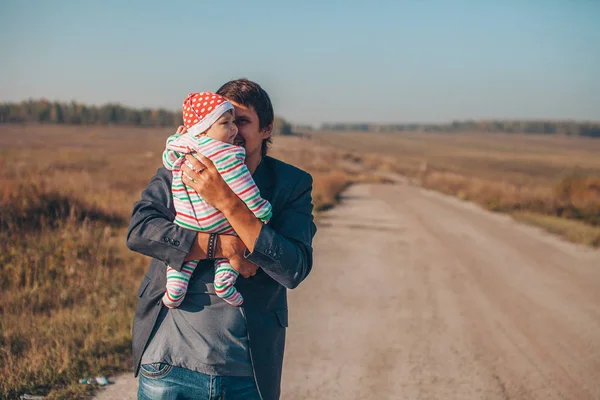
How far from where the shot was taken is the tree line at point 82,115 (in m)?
16.9

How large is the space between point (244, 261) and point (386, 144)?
127 meters

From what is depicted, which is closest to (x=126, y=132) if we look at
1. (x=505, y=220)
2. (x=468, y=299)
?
(x=505, y=220)

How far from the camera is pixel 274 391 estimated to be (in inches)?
80.0

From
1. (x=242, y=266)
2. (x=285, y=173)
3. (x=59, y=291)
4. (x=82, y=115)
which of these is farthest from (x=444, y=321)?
(x=82, y=115)

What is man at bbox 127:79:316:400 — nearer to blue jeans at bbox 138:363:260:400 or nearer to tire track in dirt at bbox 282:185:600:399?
blue jeans at bbox 138:363:260:400

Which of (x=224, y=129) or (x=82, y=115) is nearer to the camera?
(x=224, y=129)

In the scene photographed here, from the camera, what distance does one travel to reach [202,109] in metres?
1.94

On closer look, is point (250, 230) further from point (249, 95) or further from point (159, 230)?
point (249, 95)

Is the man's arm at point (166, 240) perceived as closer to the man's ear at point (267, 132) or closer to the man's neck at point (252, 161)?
the man's neck at point (252, 161)

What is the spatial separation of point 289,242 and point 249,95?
56cm

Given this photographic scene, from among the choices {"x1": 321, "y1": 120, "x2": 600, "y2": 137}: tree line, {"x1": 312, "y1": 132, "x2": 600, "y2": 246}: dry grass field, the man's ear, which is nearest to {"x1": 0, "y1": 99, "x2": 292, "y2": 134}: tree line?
the man's ear

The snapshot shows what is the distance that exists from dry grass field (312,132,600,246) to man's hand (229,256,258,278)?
11.9 metres

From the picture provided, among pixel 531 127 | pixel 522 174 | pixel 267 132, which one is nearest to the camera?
pixel 267 132

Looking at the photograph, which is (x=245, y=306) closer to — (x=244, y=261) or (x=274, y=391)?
(x=244, y=261)
